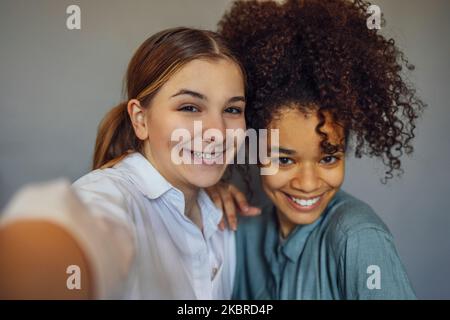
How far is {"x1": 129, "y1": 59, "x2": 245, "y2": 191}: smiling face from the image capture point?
80 cm

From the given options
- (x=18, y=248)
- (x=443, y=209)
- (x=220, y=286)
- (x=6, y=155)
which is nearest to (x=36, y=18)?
(x=6, y=155)

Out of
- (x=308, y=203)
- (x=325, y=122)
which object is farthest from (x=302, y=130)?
(x=308, y=203)

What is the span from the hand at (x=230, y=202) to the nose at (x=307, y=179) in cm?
16

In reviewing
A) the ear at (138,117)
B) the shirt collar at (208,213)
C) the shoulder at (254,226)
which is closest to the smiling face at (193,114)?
the ear at (138,117)

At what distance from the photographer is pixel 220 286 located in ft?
3.13

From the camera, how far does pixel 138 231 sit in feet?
2.36

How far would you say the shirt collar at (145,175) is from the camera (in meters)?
0.80

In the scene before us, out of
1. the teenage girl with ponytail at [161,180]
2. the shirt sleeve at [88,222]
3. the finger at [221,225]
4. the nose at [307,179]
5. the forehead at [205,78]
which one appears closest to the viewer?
the shirt sleeve at [88,222]

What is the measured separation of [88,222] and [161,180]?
30 centimetres

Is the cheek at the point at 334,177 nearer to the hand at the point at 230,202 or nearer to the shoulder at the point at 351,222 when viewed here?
the shoulder at the point at 351,222

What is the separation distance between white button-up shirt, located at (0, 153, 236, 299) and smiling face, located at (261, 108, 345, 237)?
150 millimetres

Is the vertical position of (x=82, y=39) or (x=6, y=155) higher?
(x=82, y=39)
